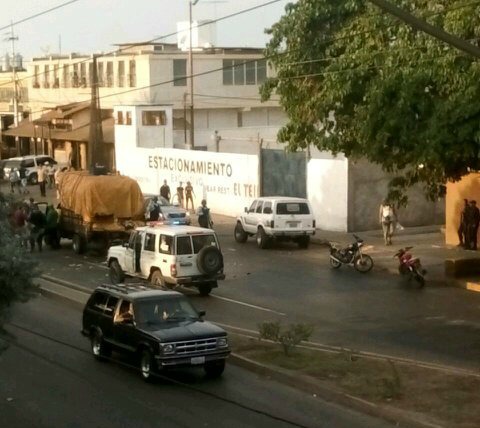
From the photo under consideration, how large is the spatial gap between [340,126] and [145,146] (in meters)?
31.2

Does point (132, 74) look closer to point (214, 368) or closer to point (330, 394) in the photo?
point (214, 368)

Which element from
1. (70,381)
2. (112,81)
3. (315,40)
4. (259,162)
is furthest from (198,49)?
(70,381)

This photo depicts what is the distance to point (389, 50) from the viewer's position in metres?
24.7

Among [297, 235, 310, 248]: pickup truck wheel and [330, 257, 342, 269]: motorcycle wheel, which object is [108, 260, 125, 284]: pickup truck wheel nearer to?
[330, 257, 342, 269]: motorcycle wheel

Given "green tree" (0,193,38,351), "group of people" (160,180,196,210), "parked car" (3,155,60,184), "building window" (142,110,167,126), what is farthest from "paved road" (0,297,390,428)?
"parked car" (3,155,60,184)

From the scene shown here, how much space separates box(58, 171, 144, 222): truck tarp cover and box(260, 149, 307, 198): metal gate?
864 cm

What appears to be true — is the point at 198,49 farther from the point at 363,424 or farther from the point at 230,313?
the point at 363,424

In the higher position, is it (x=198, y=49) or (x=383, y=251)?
(x=198, y=49)

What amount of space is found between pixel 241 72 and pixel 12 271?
59424 mm

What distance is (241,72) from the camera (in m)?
69.5

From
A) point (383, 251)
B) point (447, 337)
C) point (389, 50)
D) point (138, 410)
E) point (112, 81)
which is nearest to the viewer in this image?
point (138, 410)

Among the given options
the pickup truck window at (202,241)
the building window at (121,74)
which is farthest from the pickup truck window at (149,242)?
the building window at (121,74)

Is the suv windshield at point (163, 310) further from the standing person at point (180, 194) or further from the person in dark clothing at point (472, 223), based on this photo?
the standing person at point (180, 194)

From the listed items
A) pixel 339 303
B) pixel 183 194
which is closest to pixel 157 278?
pixel 339 303
